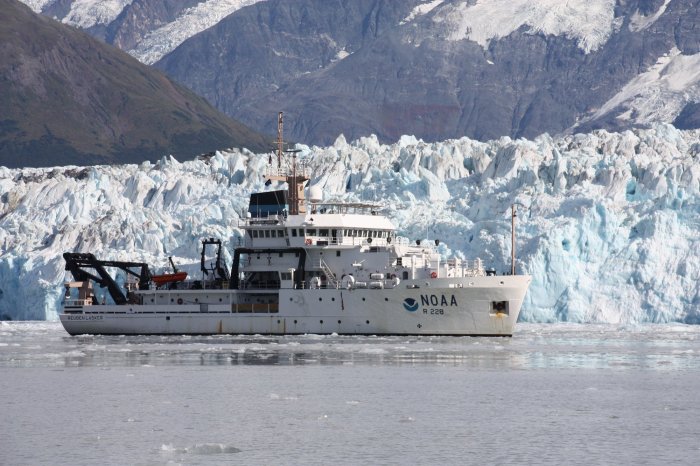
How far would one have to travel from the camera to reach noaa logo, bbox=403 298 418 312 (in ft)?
173

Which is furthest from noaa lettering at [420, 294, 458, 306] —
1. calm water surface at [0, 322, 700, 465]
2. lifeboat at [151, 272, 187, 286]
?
lifeboat at [151, 272, 187, 286]

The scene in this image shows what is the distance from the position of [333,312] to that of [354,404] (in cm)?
2377

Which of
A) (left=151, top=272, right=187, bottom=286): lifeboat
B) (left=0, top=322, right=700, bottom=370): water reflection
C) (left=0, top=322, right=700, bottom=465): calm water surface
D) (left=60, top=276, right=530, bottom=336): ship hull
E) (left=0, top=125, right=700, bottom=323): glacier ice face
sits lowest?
(left=0, top=322, right=700, bottom=465): calm water surface

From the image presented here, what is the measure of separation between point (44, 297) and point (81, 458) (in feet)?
149

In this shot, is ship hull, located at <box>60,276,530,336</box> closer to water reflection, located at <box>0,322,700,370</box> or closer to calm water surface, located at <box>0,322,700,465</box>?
water reflection, located at <box>0,322,700,370</box>

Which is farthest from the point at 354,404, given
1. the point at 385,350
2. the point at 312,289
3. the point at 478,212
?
the point at 478,212

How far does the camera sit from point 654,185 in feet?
219

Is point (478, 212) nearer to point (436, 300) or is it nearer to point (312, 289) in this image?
point (312, 289)

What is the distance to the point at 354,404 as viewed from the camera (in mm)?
30281

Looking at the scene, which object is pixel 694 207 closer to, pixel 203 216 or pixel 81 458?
pixel 203 216

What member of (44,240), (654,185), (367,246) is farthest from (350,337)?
Answer: (44,240)

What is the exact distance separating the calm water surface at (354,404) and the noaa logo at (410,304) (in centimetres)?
518

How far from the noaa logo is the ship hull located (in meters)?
0.04

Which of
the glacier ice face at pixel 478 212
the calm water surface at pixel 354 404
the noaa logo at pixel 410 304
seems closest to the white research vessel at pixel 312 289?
the noaa logo at pixel 410 304
